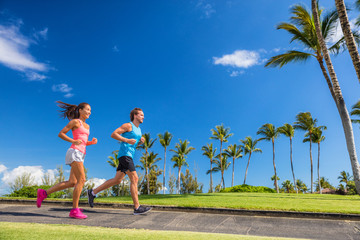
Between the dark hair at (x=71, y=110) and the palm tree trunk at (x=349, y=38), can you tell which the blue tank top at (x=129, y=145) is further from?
the palm tree trunk at (x=349, y=38)

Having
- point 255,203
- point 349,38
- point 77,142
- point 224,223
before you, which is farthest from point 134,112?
point 349,38

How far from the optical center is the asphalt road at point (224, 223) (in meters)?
4.27

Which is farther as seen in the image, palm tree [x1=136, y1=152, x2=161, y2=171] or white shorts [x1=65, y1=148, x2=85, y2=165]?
palm tree [x1=136, y1=152, x2=161, y2=171]

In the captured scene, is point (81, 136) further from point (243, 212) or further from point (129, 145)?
point (243, 212)

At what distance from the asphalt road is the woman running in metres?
0.46

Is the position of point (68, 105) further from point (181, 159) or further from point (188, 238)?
point (181, 159)

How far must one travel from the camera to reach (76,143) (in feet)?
14.5

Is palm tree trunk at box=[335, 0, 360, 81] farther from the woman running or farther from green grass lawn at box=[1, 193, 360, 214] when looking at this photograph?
the woman running

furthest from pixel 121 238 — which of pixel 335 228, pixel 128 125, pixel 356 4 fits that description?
pixel 356 4

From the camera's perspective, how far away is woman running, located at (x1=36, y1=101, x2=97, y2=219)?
4.42 m

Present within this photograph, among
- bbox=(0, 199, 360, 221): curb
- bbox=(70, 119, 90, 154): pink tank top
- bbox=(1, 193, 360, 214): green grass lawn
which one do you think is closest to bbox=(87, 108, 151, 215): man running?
bbox=(70, 119, 90, 154): pink tank top

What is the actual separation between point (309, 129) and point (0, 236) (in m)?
44.2

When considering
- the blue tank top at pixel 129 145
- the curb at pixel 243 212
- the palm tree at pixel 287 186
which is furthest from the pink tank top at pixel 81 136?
the palm tree at pixel 287 186

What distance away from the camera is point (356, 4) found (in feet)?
39.1
